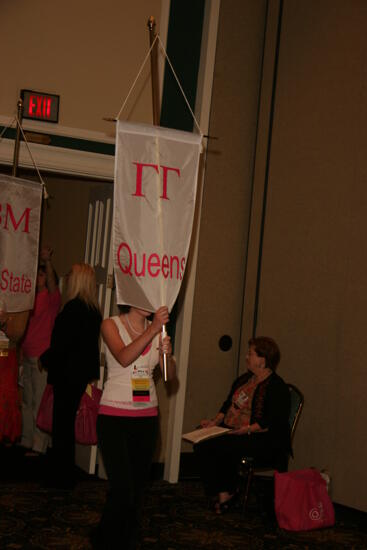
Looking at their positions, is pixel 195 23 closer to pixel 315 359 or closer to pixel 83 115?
pixel 83 115

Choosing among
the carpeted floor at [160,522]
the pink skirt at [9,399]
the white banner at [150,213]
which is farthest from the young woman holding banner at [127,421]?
the pink skirt at [9,399]

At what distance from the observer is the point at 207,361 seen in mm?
6246

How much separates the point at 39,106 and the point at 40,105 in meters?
0.01

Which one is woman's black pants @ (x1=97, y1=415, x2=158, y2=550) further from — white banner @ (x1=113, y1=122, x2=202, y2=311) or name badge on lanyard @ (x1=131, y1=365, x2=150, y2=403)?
white banner @ (x1=113, y1=122, x2=202, y2=311)

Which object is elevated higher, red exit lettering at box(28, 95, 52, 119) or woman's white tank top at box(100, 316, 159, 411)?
red exit lettering at box(28, 95, 52, 119)

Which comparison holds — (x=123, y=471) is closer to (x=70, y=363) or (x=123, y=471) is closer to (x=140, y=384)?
(x=140, y=384)

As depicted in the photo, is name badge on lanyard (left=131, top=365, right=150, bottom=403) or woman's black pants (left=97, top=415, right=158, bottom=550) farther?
name badge on lanyard (left=131, top=365, right=150, bottom=403)

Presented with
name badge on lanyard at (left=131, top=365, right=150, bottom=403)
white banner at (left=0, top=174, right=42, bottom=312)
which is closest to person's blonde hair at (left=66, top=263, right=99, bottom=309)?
white banner at (left=0, top=174, right=42, bottom=312)

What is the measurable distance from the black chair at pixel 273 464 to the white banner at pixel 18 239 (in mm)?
1737

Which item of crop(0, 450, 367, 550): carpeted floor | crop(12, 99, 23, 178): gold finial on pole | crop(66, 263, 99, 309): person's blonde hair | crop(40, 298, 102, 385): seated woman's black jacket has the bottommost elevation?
crop(0, 450, 367, 550): carpeted floor

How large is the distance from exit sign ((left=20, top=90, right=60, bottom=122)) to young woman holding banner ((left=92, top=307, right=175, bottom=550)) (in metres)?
2.27

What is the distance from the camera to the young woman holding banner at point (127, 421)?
135 inches

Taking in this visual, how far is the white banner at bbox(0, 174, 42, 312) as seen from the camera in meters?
4.80

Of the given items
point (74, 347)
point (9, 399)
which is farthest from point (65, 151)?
point (9, 399)
